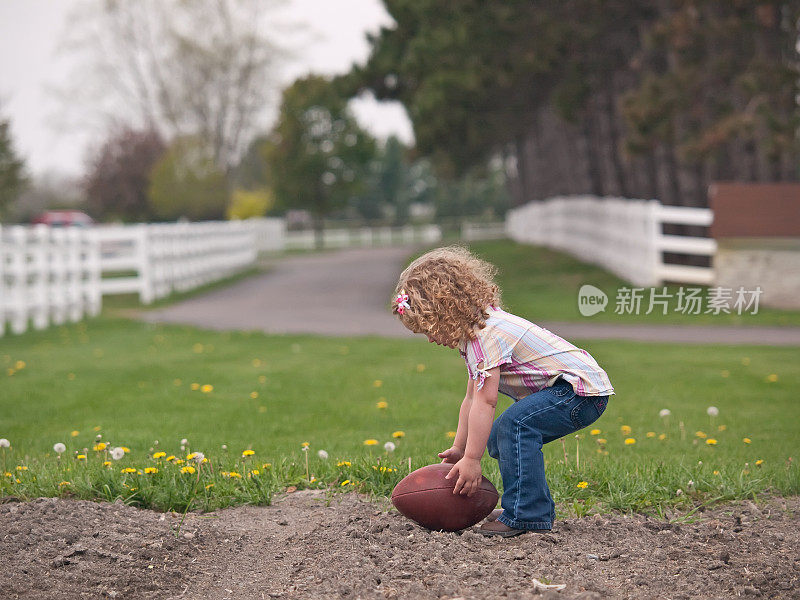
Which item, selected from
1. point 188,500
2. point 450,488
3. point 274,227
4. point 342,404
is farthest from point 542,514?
point 274,227

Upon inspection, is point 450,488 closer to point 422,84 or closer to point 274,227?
point 422,84

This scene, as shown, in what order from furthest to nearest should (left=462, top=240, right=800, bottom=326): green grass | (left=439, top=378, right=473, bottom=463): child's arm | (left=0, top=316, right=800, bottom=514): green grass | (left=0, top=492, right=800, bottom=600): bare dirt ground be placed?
(left=462, top=240, right=800, bottom=326): green grass < (left=0, top=316, right=800, bottom=514): green grass < (left=439, top=378, right=473, bottom=463): child's arm < (left=0, top=492, right=800, bottom=600): bare dirt ground

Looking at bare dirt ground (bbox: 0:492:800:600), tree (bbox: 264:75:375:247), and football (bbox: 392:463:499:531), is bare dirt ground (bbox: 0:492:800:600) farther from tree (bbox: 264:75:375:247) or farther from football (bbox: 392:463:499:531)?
tree (bbox: 264:75:375:247)

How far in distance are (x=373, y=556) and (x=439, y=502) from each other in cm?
44

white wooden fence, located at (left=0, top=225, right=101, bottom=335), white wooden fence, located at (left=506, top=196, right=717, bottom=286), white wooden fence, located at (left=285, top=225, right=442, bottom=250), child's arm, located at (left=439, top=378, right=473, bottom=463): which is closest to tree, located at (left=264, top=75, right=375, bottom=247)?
white wooden fence, located at (left=285, top=225, right=442, bottom=250)

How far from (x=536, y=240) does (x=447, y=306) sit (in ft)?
112

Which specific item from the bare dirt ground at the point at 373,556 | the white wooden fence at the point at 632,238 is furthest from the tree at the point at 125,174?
the bare dirt ground at the point at 373,556

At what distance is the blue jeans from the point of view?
422cm

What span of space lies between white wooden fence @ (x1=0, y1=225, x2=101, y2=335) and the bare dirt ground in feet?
35.9

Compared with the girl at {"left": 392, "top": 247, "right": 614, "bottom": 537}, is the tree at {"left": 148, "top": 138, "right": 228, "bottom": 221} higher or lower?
higher

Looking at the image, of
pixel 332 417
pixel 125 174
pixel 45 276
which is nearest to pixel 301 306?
pixel 45 276

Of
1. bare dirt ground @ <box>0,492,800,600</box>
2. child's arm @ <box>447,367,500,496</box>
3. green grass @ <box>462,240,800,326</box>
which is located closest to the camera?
bare dirt ground @ <box>0,492,800,600</box>

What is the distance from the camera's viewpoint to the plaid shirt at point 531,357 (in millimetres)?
4137

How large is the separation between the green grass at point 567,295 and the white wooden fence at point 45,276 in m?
7.15
